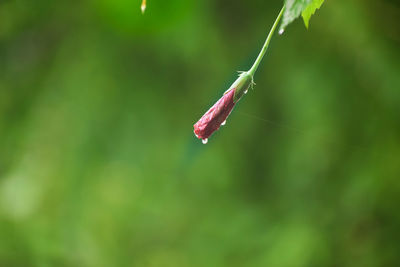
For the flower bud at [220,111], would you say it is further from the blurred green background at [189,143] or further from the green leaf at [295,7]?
the blurred green background at [189,143]

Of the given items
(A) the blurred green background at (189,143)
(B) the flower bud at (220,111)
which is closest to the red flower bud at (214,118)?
(B) the flower bud at (220,111)

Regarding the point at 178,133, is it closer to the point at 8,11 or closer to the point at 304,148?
the point at 304,148

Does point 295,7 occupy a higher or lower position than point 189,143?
lower

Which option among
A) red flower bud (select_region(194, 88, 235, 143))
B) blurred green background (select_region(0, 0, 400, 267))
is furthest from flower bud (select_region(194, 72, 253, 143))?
blurred green background (select_region(0, 0, 400, 267))

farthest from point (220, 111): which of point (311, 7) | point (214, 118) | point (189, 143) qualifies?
point (189, 143)

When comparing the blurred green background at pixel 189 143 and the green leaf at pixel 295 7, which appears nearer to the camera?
the green leaf at pixel 295 7

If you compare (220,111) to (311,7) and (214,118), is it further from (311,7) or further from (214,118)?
(311,7)
